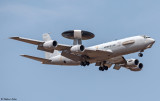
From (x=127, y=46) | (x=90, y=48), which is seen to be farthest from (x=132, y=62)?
(x=90, y=48)

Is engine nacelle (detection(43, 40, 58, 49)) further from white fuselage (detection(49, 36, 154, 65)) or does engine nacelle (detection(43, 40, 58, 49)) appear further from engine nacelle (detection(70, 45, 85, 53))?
white fuselage (detection(49, 36, 154, 65))

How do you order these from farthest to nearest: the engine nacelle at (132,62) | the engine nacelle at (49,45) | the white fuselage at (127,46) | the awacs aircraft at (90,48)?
the engine nacelle at (132,62)
the white fuselage at (127,46)
the awacs aircraft at (90,48)
the engine nacelle at (49,45)

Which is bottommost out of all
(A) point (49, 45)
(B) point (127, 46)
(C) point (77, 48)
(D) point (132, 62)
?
(D) point (132, 62)

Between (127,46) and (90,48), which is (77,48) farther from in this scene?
(127,46)

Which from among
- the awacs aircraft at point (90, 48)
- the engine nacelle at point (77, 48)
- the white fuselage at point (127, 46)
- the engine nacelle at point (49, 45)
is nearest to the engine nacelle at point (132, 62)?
the awacs aircraft at point (90, 48)

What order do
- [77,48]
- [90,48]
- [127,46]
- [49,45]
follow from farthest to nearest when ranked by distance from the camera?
1. [90,48]
2. [127,46]
3. [77,48]
4. [49,45]

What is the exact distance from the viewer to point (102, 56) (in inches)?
2251

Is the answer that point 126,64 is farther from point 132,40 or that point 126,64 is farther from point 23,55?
point 23,55

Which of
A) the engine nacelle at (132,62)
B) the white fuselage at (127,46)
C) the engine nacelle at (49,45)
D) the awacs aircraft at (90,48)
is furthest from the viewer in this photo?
the engine nacelle at (132,62)

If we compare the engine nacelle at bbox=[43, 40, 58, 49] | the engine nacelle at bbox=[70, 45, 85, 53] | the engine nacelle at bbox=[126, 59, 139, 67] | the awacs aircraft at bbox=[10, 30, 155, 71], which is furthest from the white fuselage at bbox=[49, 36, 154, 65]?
the engine nacelle at bbox=[126, 59, 139, 67]

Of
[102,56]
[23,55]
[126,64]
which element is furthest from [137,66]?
[23,55]

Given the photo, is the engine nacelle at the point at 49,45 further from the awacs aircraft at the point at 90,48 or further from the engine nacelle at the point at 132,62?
the engine nacelle at the point at 132,62

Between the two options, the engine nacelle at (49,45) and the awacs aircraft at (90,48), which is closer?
the engine nacelle at (49,45)

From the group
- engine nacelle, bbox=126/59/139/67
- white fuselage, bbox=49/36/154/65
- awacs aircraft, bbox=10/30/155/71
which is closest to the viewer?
awacs aircraft, bbox=10/30/155/71
